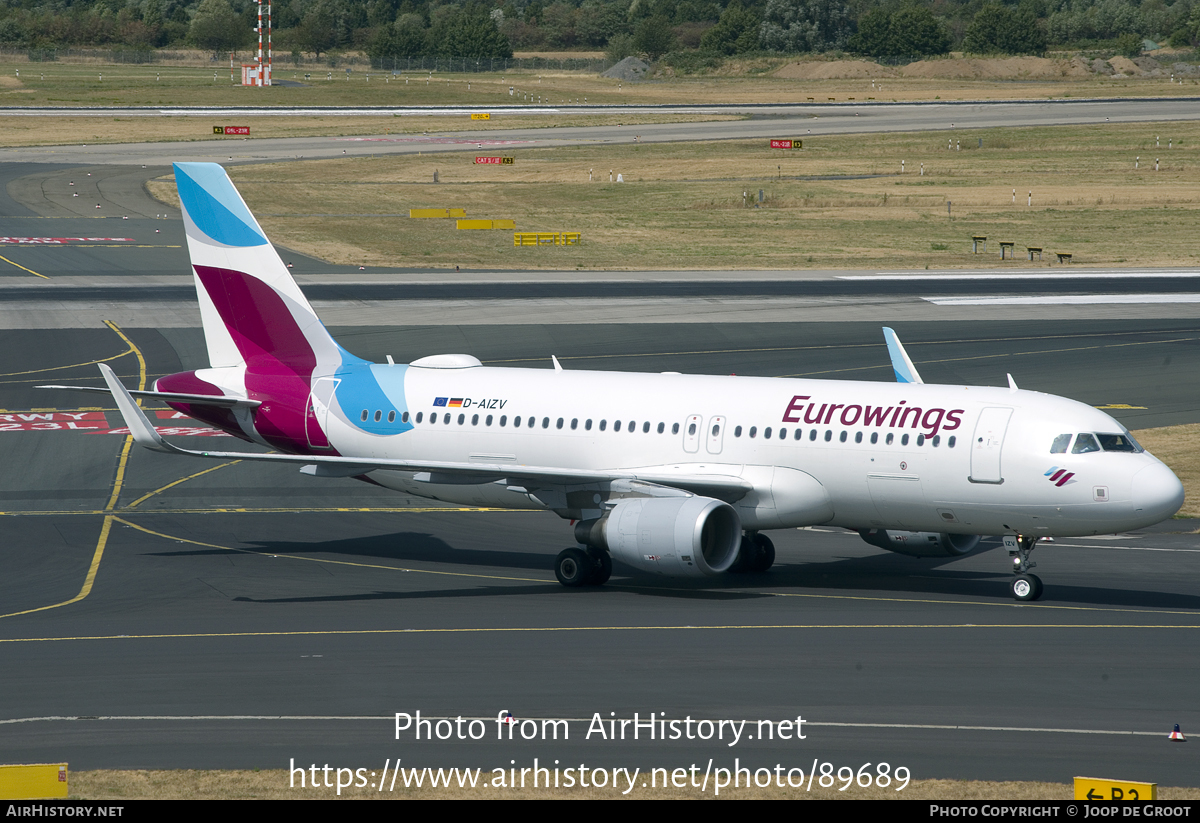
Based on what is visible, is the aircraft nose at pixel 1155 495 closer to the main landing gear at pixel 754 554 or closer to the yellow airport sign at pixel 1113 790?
the main landing gear at pixel 754 554

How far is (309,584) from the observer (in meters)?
32.4

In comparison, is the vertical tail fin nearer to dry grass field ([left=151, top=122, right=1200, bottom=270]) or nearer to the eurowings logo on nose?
the eurowings logo on nose

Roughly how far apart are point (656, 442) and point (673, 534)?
3.66 meters

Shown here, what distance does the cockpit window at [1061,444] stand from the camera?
2927 cm

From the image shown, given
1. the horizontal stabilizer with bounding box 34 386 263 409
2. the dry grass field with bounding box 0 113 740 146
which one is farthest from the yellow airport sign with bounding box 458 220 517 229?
the horizontal stabilizer with bounding box 34 386 263 409

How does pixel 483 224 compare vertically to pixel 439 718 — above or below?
above

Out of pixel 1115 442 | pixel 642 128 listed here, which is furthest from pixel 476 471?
pixel 642 128

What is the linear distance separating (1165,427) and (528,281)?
4081 centimetres

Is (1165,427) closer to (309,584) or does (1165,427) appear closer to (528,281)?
(309,584)

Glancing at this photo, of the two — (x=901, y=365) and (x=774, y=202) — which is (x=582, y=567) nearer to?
(x=901, y=365)

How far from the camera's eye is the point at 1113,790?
15.5 metres

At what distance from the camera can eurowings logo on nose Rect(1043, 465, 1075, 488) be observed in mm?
29062

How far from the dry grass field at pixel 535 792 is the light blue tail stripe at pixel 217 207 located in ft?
66.0

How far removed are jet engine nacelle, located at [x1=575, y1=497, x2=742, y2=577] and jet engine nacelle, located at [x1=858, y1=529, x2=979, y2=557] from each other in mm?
3822
